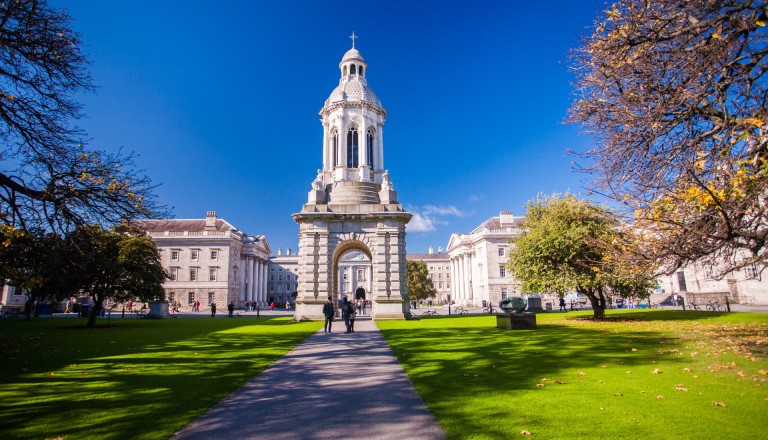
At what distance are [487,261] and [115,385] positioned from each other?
71.0 meters

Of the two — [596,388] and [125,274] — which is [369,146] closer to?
[125,274]

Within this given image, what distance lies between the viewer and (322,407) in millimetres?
7285

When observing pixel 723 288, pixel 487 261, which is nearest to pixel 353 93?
pixel 487 261

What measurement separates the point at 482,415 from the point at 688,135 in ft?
26.6

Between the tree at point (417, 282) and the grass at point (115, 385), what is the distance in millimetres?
66359

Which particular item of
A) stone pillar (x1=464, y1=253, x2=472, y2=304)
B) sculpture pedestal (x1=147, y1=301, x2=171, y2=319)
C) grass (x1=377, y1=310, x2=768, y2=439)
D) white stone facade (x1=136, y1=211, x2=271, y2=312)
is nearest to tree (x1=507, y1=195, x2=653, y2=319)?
grass (x1=377, y1=310, x2=768, y2=439)

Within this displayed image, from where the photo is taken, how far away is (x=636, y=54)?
977cm

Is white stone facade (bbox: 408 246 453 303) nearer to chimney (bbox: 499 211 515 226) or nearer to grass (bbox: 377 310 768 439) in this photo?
chimney (bbox: 499 211 515 226)

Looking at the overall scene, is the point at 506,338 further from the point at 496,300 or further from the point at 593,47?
the point at 496,300

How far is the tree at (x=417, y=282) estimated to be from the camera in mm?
81500

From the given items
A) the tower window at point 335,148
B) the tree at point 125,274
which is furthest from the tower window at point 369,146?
the tree at point 125,274

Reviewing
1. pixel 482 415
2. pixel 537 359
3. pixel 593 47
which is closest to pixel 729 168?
pixel 593 47

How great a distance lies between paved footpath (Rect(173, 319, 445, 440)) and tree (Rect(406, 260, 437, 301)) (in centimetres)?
7064

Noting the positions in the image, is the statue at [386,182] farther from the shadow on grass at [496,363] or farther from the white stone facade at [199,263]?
the white stone facade at [199,263]
